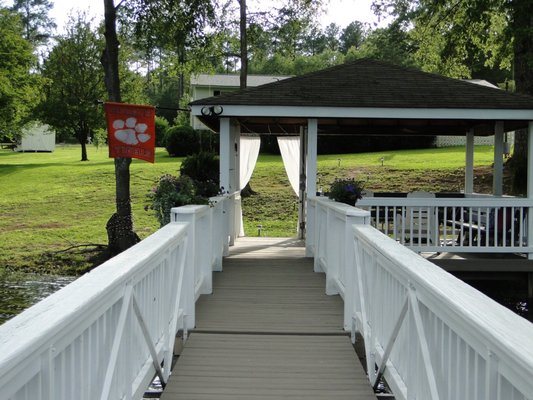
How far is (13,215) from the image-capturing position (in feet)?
74.7

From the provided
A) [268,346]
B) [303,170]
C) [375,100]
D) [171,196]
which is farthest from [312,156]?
[268,346]

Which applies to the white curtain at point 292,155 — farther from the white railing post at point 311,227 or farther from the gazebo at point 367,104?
the white railing post at point 311,227

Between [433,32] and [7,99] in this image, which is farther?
[7,99]

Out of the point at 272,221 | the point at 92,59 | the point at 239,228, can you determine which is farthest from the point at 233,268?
the point at 92,59

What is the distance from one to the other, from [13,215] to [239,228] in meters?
11.1

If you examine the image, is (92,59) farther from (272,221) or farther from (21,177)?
(272,221)

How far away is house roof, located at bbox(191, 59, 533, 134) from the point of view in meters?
10.6

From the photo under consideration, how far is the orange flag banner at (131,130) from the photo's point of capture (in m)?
13.3

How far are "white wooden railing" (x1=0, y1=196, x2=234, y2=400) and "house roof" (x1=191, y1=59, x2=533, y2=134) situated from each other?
4857 millimetres

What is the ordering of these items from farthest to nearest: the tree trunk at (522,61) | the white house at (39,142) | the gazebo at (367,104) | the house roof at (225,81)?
the white house at (39,142) < the house roof at (225,81) < the tree trunk at (522,61) < the gazebo at (367,104)

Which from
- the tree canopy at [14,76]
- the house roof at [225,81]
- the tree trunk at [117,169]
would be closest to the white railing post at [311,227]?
the tree trunk at [117,169]

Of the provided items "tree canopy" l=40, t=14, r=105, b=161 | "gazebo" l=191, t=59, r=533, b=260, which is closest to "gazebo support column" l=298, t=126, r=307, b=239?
"gazebo" l=191, t=59, r=533, b=260

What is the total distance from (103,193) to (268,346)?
69.1 ft

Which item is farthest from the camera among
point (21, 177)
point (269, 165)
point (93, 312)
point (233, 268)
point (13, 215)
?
point (21, 177)
